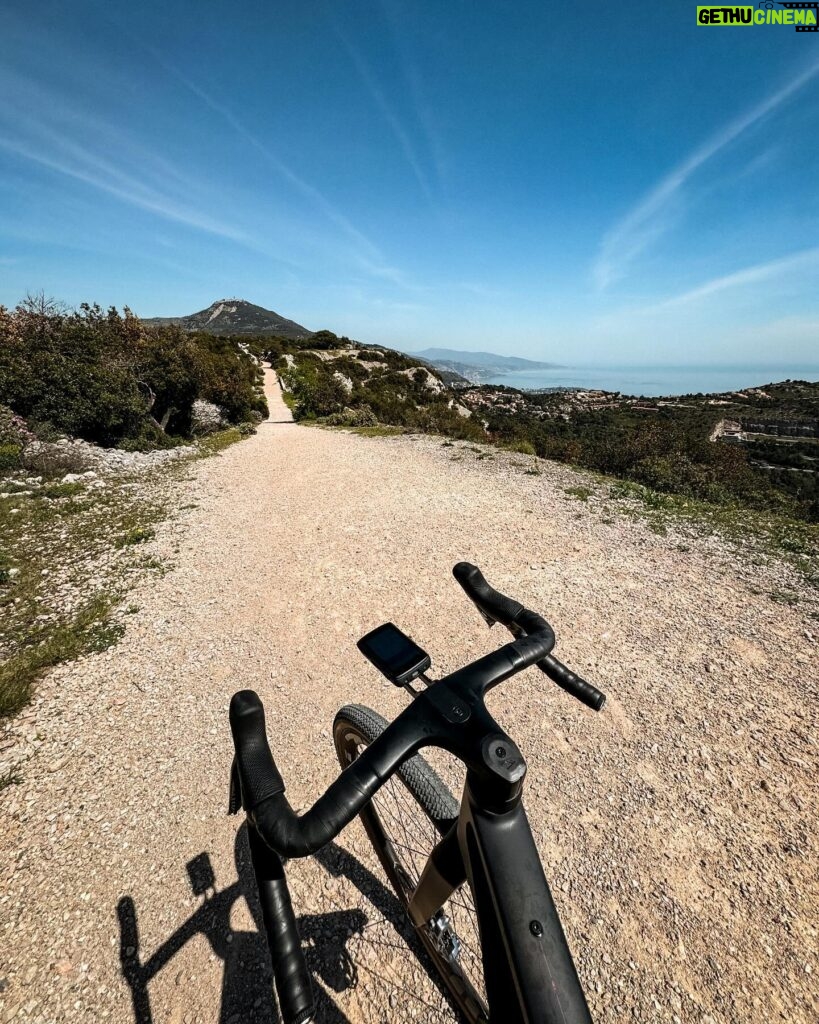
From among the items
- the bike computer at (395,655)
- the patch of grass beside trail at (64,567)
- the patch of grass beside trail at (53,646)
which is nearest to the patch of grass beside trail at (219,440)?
the patch of grass beside trail at (64,567)

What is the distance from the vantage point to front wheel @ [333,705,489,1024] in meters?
2.25

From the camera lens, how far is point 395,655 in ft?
6.43

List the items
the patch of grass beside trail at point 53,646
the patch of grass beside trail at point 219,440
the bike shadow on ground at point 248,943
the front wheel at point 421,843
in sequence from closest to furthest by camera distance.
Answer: the front wheel at point 421,843
the bike shadow on ground at point 248,943
the patch of grass beside trail at point 53,646
the patch of grass beside trail at point 219,440

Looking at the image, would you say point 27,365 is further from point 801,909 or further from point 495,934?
point 801,909

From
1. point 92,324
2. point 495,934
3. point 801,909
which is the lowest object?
point 801,909

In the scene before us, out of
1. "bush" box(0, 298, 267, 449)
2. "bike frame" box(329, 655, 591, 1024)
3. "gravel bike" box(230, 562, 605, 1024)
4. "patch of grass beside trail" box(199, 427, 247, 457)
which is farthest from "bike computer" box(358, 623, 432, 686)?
"patch of grass beside trail" box(199, 427, 247, 457)

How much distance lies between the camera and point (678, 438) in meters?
20.1

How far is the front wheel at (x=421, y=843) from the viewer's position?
7.39 ft

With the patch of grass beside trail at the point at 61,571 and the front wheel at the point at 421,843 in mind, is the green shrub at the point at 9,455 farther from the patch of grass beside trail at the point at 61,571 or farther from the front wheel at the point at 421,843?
the front wheel at the point at 421,843

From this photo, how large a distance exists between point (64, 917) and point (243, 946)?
4.32 ft

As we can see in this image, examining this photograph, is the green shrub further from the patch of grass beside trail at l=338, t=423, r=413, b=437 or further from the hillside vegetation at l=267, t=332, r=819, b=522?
the hillside vegetation at l=267, t=332, r=819, b=522

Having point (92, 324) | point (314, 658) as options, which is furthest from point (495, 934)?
point (92, 324)

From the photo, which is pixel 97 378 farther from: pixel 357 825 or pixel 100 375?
pixel 357 825

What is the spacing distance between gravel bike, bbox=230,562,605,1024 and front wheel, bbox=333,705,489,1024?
0.52 ft
